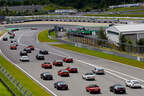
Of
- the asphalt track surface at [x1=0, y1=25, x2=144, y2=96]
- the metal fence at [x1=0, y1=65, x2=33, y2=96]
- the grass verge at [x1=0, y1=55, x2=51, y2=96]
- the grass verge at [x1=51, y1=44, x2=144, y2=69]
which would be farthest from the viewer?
the grass verge at [x1=51, y1=44, x2=144, y2=69]

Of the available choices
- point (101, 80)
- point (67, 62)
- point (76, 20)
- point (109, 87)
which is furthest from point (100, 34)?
point (76, 20)

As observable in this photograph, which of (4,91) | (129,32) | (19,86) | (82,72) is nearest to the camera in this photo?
(4,91)

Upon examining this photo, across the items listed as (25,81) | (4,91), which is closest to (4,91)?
(4,91)

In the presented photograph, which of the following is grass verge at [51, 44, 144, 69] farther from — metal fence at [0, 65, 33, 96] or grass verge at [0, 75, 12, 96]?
grass verge at [0, 75, 12, 96]

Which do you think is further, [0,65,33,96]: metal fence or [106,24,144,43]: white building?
[106,24,144,43]: white building

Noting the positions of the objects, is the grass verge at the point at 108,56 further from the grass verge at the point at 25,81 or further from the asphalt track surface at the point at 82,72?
the grass verge at the point at 25,81

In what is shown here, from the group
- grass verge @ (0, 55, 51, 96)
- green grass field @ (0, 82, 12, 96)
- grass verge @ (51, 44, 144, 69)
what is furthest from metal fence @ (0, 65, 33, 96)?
grass verge @ (51, 44, 144, 69)

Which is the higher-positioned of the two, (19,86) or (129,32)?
(19,86)

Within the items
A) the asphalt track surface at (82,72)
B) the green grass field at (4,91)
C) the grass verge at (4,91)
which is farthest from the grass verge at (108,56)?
the green grass field at (4,91)

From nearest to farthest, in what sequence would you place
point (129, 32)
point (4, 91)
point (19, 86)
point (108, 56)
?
point (4, 91), point (19, 86), point (108, 56), point (129, 32)

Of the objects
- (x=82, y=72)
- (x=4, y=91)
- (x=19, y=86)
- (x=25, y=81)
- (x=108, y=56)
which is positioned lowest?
(x=108, y=56)

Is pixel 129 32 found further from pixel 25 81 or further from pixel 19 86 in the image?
pixel 19 86

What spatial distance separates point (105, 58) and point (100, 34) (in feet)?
63.6

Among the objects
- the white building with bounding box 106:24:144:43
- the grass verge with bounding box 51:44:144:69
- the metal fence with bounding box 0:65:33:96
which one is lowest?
the grass verge with bounding box 51:44:144:69
